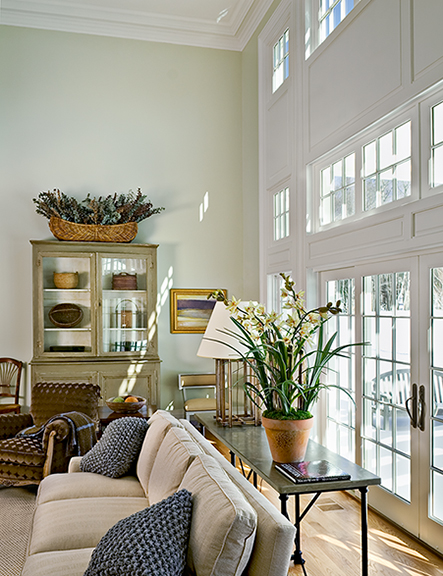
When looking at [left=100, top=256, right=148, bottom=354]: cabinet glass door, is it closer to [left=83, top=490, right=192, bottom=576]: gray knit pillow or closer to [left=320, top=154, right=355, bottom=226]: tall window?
[left=320, top=154, right=355, bottom=226]: tall window

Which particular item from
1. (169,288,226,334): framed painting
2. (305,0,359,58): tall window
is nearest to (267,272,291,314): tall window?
(169,288,226,334): framed painting

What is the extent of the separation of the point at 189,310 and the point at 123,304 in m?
0.90

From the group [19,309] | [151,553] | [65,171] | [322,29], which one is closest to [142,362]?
[19,309]

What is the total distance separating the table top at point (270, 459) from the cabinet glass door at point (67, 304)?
9.26 ft

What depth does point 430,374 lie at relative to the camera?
10.4 feet

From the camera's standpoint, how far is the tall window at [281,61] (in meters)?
5.41

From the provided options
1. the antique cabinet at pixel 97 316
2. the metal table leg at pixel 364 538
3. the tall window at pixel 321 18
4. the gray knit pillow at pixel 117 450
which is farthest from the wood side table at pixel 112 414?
the tall window at pixel 321 18

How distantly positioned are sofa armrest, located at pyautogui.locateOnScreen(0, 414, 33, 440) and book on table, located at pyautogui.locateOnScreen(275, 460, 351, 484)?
9.15 ft

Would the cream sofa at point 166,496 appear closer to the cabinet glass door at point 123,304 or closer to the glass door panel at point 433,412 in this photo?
the glass door panel at point 433,412

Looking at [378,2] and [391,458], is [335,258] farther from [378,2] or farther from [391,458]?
[378,2]

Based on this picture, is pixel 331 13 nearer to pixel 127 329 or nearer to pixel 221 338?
pixel 221 338

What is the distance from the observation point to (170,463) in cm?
254

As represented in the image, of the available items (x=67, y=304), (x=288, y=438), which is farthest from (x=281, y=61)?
(x=288, y=438)

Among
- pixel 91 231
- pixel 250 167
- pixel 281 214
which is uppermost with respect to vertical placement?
pixel 250 167
